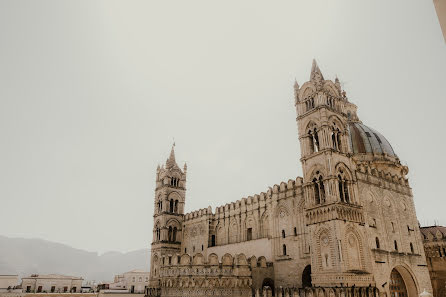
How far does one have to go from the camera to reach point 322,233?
33375 mm

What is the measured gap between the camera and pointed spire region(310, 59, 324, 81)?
39.7 m

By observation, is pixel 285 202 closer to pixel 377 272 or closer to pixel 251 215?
pixel 251 215

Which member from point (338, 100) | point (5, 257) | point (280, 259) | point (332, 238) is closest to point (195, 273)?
point (280, 259)

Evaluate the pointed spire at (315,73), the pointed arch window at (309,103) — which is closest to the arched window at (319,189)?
the pointed arch window at (309,103)

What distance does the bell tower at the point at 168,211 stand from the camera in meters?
56.9

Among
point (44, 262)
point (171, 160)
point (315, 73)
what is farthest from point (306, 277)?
point (44, 262)

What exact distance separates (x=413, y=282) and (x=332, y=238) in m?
14.3

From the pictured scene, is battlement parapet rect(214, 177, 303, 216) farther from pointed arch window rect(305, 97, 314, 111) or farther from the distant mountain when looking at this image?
the distant mountain

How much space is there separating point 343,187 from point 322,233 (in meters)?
5.37

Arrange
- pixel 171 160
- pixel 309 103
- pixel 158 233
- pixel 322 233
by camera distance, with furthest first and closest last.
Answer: pixel 171 160, pixel 158 233, pixel 309 103, pixel 322 233

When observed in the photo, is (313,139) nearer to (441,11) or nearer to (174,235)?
(174,235)

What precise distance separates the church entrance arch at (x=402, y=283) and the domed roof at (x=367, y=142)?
18.5 meters

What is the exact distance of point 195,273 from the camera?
1548 inches

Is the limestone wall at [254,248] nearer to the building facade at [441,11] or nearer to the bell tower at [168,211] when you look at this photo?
the bell tower at [168,211]
